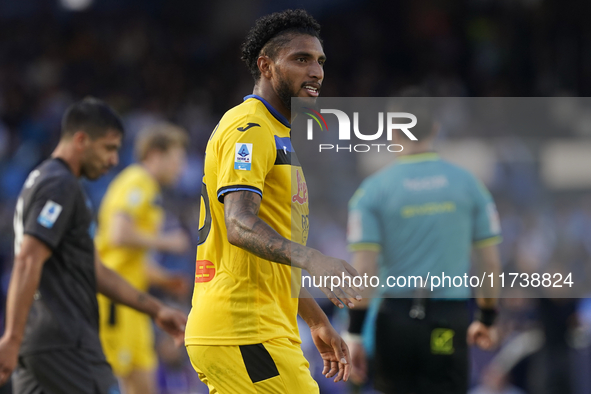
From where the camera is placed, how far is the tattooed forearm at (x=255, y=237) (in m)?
2.56

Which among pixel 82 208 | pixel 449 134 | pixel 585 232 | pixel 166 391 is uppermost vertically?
pixel 449 134

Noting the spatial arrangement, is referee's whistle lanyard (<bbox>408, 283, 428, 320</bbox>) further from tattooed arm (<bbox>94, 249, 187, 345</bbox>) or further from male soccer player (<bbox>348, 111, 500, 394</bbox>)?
tattooed arm (<bbox>94, 249, 187, 345</bbox>)

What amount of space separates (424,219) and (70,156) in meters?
2.43

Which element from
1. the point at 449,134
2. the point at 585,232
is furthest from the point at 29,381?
the point at 449,134

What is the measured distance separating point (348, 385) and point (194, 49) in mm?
10427

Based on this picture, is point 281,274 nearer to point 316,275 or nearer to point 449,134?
point 316,275

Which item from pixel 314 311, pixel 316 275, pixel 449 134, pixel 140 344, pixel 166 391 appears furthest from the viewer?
pixel 449 134

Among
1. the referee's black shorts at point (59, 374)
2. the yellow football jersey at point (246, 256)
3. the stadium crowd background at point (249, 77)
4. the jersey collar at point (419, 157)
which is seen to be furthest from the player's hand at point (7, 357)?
the stadium crowd background at point (249, 77)

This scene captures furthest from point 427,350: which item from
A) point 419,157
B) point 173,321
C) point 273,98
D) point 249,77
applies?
point 249,77

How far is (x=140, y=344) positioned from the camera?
21.3ft

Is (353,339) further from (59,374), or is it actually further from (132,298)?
(59,374)

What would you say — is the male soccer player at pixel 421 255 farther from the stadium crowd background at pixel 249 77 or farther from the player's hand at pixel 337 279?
the stadium crowd background at pixel 249 77

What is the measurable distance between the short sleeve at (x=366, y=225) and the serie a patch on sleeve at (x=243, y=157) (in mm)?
2374

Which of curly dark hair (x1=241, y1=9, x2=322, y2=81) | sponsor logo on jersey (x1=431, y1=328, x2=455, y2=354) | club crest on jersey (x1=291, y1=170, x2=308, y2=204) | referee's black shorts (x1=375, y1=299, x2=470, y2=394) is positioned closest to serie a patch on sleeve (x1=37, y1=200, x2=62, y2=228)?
curly dark hair (x1=241, y1=9, x2=322, y2=81)
